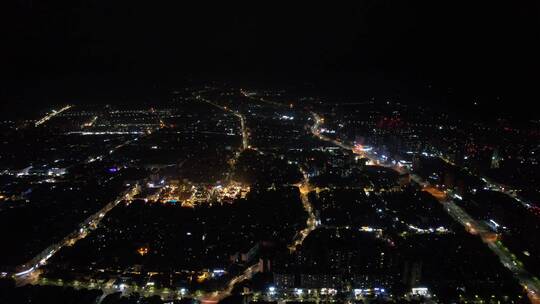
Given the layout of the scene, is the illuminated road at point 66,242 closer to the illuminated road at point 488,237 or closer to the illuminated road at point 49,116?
the illuminated road at point 488,237

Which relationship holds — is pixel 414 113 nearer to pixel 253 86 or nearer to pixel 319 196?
pixel 319 196

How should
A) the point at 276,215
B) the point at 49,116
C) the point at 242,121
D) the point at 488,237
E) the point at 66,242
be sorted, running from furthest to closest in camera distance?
the point at 49,116 → the point at 242,121 → the point at 276,215 → the point at 66,242 → the point at 488,237

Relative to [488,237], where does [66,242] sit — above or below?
below

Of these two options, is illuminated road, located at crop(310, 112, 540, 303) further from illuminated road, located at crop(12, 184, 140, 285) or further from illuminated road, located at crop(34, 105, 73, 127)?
illuminated road, located at crop(34, 105, 73, 127)

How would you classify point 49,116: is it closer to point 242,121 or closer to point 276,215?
point 242,121

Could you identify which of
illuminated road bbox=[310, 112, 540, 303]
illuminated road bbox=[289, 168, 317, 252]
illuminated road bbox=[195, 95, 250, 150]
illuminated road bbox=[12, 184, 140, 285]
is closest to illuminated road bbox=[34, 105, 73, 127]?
illuminated road bbox=[195, 95, 250, 150]

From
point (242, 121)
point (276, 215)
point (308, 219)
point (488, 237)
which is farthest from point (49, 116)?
point (488, 237)
